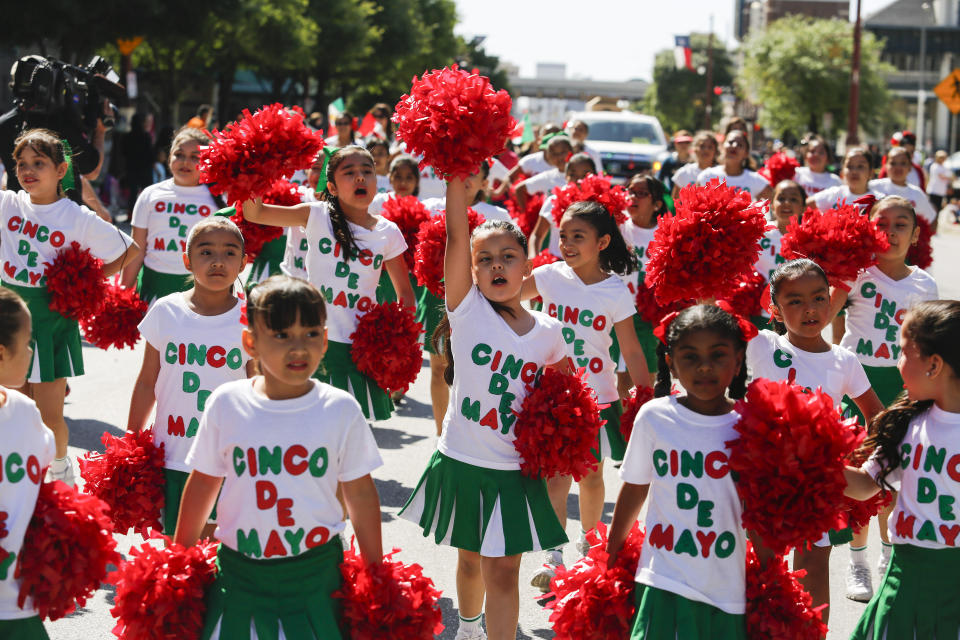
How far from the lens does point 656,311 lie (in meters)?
6.82

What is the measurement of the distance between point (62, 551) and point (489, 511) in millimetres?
1696

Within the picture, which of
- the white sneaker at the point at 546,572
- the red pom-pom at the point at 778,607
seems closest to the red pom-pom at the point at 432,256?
the white sneaker at the point at 546,572

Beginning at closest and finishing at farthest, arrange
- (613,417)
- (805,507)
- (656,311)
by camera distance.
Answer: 1. (805,507)
2. (613,417)
3. (656,311)

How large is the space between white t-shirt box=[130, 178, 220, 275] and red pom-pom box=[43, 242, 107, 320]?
3.50 ft

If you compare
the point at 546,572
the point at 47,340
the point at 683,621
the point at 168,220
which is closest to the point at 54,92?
the point at 168,220

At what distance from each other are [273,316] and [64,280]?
131 inches

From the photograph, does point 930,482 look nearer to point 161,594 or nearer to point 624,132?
point 161,594

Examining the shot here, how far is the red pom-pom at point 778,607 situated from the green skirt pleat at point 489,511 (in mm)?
1102

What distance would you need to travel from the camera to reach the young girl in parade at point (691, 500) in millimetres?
3348

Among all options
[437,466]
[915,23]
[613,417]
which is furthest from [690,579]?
[915,23]

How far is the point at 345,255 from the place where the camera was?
6.02 m

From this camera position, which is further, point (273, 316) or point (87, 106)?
point (87, 106)

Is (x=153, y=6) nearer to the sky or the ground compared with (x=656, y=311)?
nearer to the sky

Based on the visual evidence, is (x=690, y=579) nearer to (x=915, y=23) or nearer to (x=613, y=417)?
(x=613, y=417)
